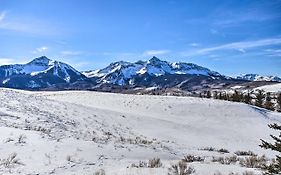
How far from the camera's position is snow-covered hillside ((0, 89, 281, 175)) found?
43.6 ft

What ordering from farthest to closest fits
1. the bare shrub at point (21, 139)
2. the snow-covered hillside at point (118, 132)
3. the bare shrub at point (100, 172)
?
the bare shrub at point (21, 139) → the snow-covered hillside at point (118, 132) → the bare shrub at point (100, 172)

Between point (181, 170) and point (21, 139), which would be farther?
point (21, 139)

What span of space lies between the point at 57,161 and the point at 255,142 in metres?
25.3

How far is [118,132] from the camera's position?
29.1 m

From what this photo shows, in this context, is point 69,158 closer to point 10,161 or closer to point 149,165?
point 10,161

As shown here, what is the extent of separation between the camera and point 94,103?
161 feet

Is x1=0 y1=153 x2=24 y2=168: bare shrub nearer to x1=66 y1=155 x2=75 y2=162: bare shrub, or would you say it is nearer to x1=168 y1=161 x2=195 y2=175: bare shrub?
x1=66 y1=155 x2=75 y2=162: bare shrub

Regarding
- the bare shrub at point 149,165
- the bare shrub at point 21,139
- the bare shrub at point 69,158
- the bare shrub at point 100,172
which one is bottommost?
the bare shrub at point 149,165

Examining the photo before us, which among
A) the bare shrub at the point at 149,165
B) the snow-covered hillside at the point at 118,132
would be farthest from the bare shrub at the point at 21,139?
the bare shrub at the point at 149,165

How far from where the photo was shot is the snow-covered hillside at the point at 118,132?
13.3 m

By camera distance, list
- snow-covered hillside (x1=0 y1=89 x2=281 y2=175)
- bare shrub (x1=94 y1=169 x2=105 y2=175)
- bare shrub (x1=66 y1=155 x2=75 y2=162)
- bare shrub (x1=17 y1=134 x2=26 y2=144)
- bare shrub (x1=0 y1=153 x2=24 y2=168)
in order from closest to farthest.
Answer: bare shrub (x1=94 y1=169 x2=105 y2=175), bare shrub (x1=0 y1=153 x2=24 y2=168), snow-covered hillside (x1=0 y1=89 x2=281 y2=175), bare shrub (x1=66 y1=155 x2=75 y2=162), bare shrub (x1=17 y1=134 x2=26 y2=144)

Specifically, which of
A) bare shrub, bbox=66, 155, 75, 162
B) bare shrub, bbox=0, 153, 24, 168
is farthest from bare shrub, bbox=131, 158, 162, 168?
bare shrub, bbox=0, 153, 24, 168

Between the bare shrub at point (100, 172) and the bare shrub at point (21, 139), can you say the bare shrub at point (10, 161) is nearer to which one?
the bare shrub at point (21, 139)

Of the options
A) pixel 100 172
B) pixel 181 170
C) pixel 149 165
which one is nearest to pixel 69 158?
pixel 100 172
